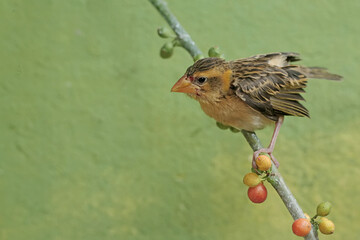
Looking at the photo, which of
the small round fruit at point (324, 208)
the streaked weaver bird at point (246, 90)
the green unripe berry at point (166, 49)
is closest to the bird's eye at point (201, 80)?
the streaked weaver bird at point (246, 90)

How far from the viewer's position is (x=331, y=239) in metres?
1.73

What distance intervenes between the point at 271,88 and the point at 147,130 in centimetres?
60

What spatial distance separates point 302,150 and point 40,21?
40.2 inches

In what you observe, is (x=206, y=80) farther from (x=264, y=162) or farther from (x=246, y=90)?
(x=264, y=162)

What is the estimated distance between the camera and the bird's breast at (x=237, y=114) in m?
1.31

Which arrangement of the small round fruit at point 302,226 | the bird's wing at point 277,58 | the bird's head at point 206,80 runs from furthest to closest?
the bird's wing at point 277,58 < the bird's head at point 206,80 < the small round fruit at point 302,226

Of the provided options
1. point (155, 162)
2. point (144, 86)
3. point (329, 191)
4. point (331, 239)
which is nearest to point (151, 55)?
point (144, 86)

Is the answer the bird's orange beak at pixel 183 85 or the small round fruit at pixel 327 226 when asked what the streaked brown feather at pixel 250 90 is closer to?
the bird's orange beak at pixel 183 85

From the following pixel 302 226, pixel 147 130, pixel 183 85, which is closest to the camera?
pixel 302 226

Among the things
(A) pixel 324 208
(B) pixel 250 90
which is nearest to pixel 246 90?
(B) pixel 250 90

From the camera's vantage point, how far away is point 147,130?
1.79 metres

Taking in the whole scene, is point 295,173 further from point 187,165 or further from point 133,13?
point 133,13

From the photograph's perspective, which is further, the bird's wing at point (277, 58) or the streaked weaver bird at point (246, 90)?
the bird's wing at point (277, 58)

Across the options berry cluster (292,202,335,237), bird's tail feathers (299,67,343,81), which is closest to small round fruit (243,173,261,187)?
berry cluster (292,202,335,237)
